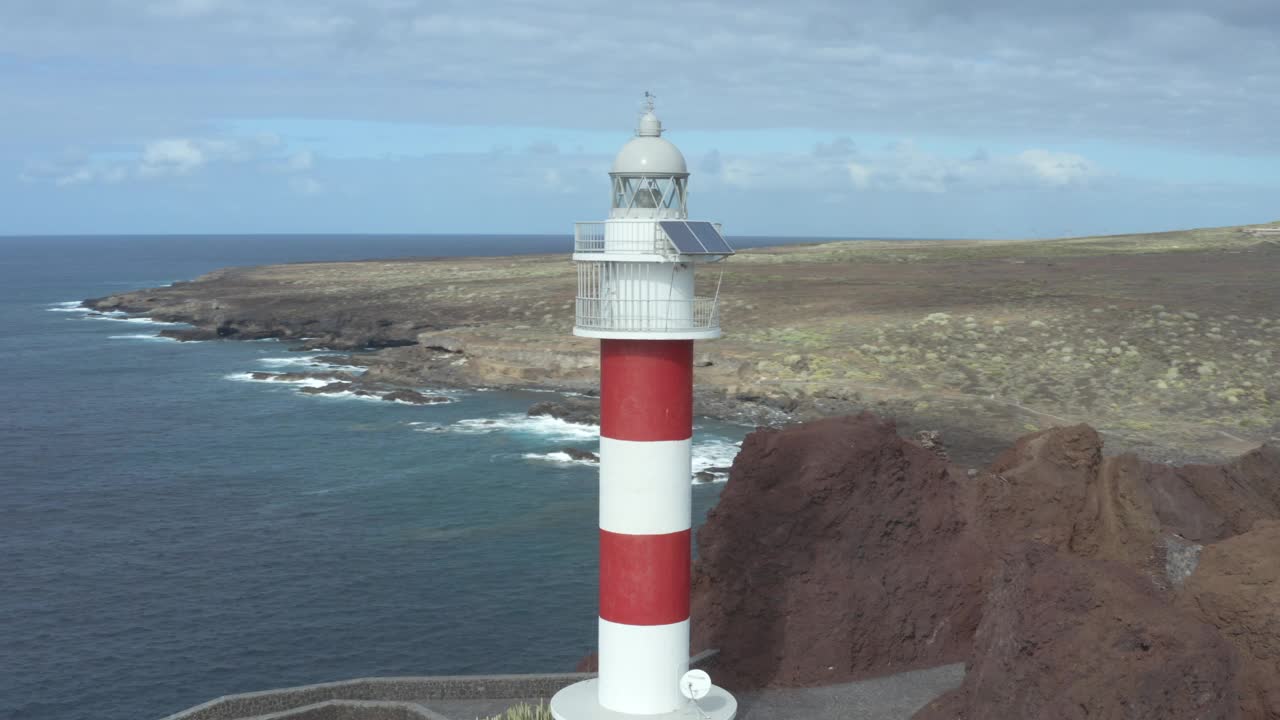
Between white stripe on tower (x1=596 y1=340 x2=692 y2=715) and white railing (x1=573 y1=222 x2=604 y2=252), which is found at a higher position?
white railing (x1=573 y1=222 x2=604 y2=252)

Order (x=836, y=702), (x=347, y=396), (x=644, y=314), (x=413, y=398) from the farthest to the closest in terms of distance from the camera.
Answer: (x=347, y=396), (x=413, y=398), (x=836, y=702), (x=644, y=314)

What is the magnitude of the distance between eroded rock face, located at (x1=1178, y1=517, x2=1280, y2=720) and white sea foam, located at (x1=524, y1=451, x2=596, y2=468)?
117 feet

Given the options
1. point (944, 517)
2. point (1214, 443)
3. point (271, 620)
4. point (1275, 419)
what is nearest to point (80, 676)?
point (271, 620)

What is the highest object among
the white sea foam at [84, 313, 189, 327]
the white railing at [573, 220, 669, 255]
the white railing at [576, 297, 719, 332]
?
the white railing at [573, 220, 669, 255]

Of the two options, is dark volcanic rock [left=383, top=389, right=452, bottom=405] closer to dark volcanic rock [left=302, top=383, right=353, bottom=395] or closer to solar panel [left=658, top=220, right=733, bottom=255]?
dark volcanic rock [left=302, top=383, right=353, bottom=395]

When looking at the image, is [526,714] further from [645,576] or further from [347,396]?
[347,396]

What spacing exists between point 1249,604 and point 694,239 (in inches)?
417

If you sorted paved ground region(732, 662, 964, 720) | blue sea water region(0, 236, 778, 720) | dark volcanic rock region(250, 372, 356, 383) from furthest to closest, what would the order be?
dark volcanic rock region(250, 372, 356, 383), blue sea water region(0, 236, 778, 720), paved ground region(732, 662, 964, 720)

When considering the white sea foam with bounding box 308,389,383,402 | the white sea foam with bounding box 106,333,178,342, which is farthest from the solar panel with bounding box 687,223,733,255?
the white sea foam with bounding box 106,333,178,342

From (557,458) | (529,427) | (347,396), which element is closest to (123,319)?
(347,396)

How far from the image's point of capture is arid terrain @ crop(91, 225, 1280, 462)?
193ft

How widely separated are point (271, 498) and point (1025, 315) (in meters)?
47.2

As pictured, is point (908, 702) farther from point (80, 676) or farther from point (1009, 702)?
point (80, 676)

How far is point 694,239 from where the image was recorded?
17.5 meters
